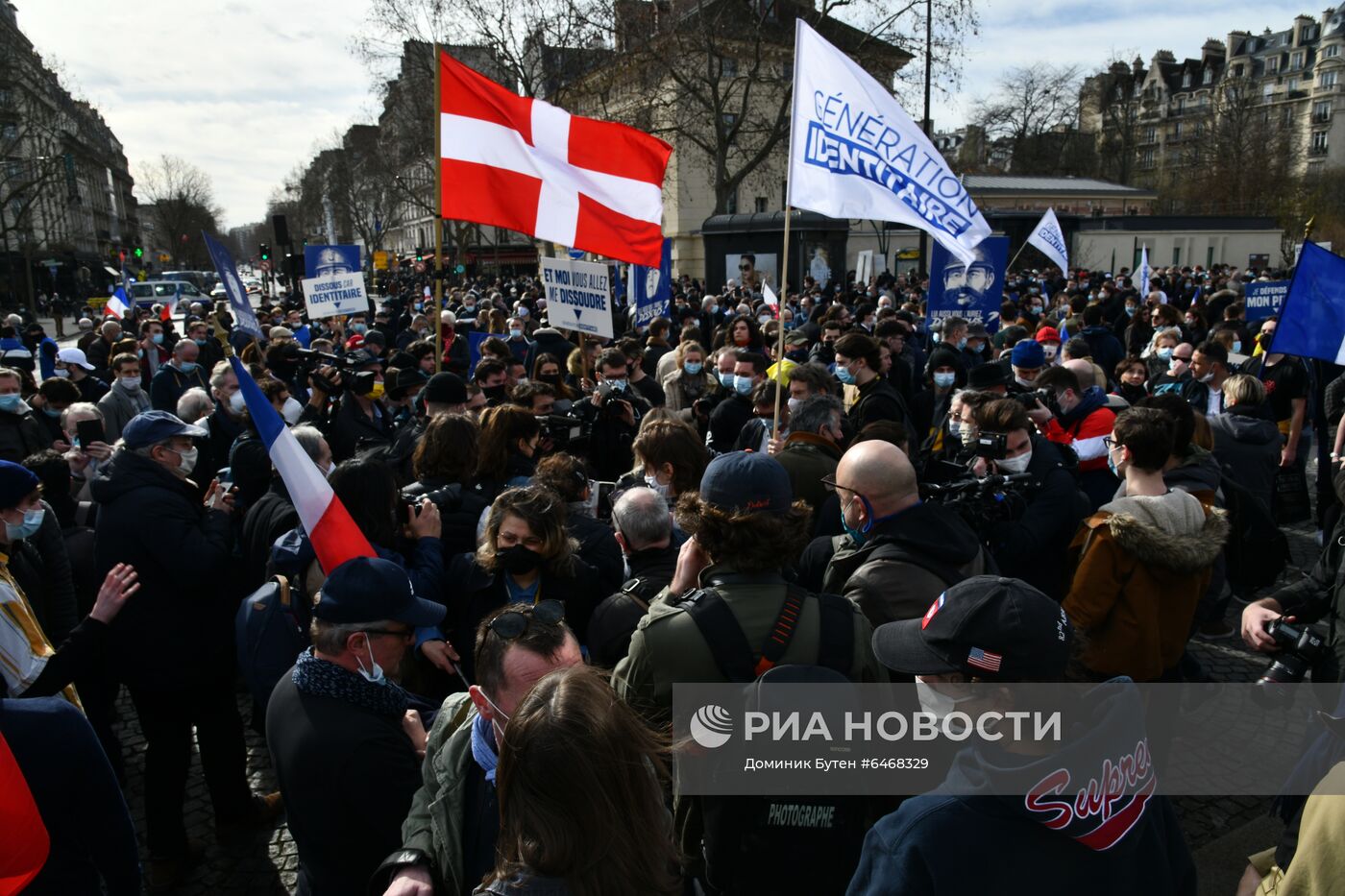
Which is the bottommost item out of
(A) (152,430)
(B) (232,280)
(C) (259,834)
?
(C) (259,834)

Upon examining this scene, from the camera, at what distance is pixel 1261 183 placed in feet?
167

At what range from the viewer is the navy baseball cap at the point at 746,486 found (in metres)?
2.48

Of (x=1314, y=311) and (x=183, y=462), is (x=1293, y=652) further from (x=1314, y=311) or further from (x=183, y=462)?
(x=183, y=462)

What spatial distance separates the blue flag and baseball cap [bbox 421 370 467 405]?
494 cm

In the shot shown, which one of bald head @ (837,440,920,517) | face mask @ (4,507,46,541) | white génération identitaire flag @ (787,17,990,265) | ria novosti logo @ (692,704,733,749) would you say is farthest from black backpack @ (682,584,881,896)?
white génération identitaire flag @ (787,17,990,265)

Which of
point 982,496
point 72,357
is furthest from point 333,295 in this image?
point 982,496

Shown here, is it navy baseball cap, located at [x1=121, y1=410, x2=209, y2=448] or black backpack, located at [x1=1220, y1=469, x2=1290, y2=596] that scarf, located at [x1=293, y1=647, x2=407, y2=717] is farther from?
black backpack, located at [x1=1220, y1=469, x2=1290, y2=596]

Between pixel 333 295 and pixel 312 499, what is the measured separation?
10.1 meters

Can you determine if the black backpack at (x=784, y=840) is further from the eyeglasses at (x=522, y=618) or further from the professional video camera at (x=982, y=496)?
the professional video camera at (x=982, y=496)

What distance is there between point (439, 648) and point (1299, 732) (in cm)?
417

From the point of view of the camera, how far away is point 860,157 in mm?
5246

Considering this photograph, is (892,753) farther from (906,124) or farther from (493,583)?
(906,124)

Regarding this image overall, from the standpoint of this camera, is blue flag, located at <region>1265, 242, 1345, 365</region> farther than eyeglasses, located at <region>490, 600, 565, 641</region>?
Yes

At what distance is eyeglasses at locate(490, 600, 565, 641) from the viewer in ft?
6.47
